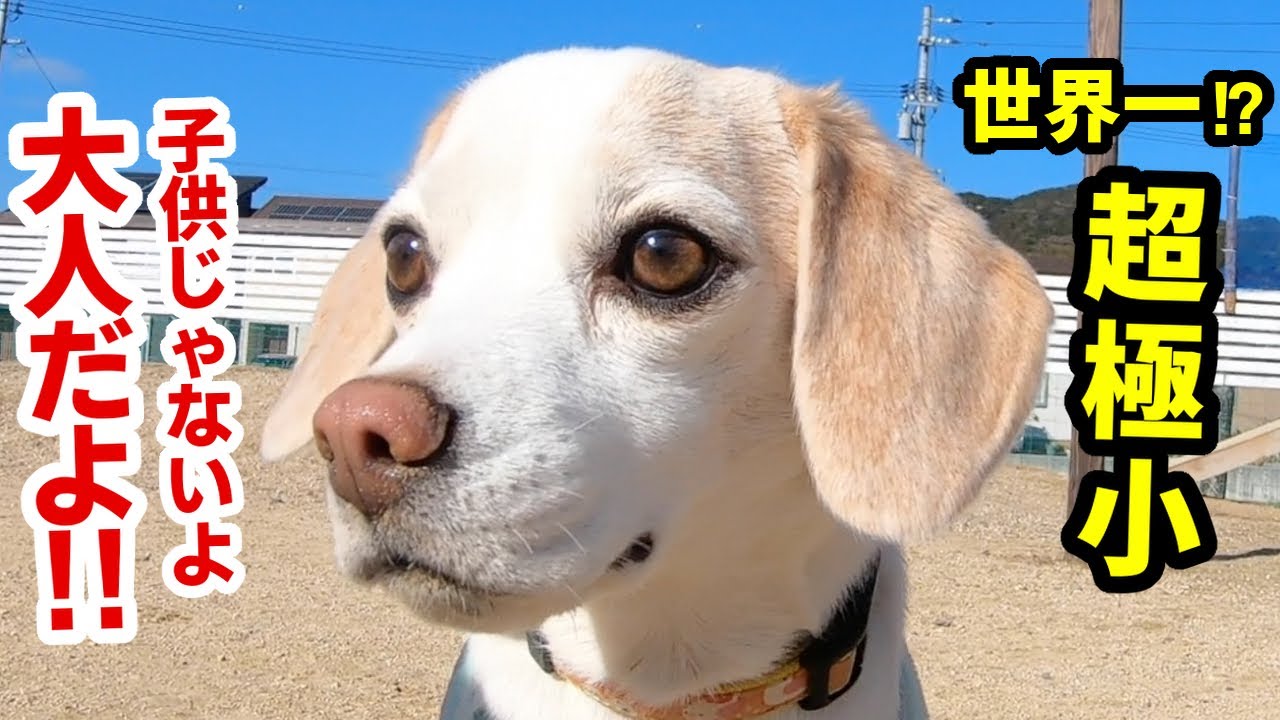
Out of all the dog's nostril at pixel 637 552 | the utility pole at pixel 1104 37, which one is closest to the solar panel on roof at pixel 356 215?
the utility pole at pixel 1104 37

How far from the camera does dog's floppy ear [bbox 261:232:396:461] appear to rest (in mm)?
2250

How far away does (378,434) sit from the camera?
1.31 m

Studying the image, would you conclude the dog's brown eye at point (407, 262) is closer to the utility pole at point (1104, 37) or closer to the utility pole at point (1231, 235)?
the utility pole at point (1104, 37)

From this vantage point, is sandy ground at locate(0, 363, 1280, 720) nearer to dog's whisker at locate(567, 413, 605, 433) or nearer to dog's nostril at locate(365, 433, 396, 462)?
dog's whisker at locate(567, 413, 605, 433)

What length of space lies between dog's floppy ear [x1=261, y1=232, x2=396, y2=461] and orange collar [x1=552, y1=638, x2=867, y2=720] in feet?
2.37

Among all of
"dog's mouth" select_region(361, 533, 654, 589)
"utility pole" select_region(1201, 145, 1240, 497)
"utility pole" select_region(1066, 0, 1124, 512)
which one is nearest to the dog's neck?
"dog's mouth" select_region(361, 533, 654, 589)

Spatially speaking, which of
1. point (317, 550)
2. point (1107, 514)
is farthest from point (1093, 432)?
point (317, 550)

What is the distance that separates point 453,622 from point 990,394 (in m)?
0.81

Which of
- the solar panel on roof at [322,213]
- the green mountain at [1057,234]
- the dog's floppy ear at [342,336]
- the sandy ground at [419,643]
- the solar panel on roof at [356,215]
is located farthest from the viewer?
the solar panel on roof at [322,213]

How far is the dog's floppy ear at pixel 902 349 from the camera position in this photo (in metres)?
1.75

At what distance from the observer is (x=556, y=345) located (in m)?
1.55

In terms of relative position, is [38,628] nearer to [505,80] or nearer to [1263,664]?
[505,80]

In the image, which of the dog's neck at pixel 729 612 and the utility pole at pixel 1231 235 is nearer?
the dog's neck at pixel 729 612

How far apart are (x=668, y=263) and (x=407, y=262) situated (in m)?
0.44
